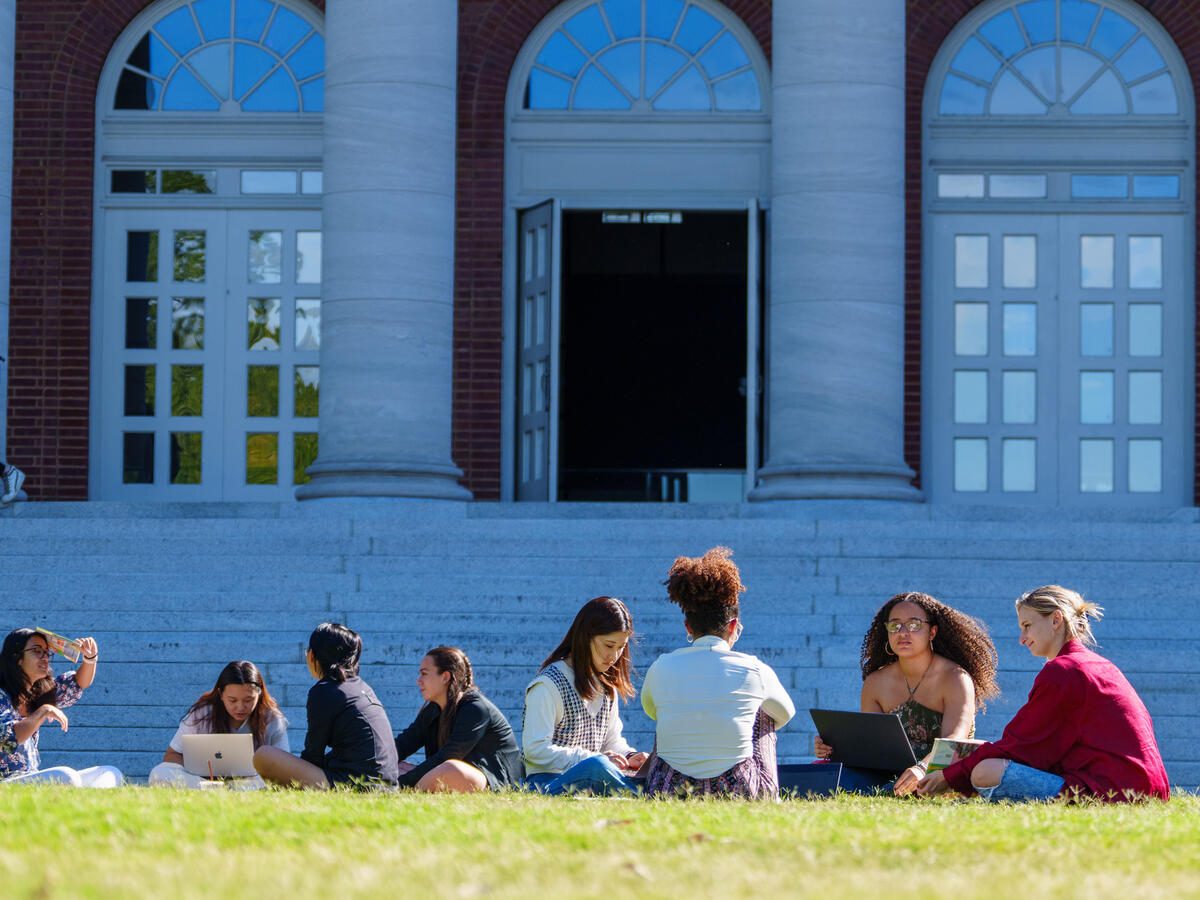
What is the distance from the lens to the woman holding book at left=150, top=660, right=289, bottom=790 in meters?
9.12

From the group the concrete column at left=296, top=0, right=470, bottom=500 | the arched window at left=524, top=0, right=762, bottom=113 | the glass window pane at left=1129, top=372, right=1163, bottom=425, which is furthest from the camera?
the arched window at left=524, top=0, right=762, bottom=113

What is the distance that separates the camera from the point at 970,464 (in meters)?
17.8

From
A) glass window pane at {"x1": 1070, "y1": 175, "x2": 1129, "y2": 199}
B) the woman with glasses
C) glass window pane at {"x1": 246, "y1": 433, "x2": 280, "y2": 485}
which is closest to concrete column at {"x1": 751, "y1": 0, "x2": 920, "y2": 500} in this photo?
glass window pane at {"x1": 1070, "y1": 175, "x2": 1129, "y2": 199}

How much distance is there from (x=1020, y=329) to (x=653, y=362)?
355 inches

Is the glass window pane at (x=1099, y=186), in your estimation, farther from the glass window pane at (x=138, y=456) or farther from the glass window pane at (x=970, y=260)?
the glass window pane at (x=138, y=456)

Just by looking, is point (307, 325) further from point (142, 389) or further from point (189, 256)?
point (142, 389)

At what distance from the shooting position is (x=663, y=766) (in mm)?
8141

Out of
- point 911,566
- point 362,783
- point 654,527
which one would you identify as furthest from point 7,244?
point 362,783

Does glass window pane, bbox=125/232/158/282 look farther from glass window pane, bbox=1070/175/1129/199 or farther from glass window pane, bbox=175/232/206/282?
glass window pane, bbox=1070/175/1129/199

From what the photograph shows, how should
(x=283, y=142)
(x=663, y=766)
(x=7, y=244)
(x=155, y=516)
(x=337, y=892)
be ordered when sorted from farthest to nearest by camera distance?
1. (x=283, y=142)
2. (x=7, y=244)
3. (x=155, y=516)
4. (x=663, y=766)
5. (x=337, y=892)

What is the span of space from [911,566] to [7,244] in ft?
24.7

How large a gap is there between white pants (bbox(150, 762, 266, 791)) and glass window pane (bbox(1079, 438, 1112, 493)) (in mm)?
10630

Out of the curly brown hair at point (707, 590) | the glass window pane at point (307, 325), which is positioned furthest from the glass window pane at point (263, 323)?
the curly brown hair at point (707, 590)

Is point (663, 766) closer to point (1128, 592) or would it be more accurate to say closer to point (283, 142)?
point (1128, 592)
